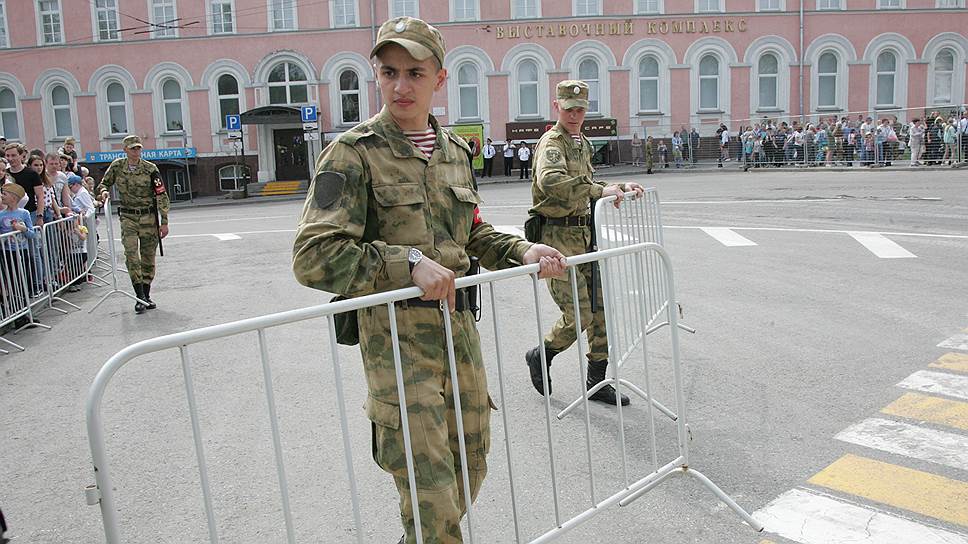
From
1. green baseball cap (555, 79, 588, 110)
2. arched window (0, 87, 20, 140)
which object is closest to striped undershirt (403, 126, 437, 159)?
green baseball cap (555, 79, 588, 110)

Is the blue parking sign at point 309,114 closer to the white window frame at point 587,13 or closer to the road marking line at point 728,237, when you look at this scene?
the white window frame at point 587,13

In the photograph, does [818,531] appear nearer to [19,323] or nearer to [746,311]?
[746,311]

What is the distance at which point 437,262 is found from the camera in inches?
117

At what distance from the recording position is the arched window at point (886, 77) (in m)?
38.4

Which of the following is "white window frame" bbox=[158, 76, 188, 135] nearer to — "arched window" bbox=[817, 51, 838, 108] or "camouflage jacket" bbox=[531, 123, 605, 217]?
"arched window" bbox=[817, 51, 838, 108]

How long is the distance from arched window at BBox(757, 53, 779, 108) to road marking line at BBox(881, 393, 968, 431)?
35.5 metres

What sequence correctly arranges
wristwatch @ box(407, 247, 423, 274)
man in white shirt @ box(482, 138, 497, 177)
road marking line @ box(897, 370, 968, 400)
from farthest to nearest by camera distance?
man in white shirt @ box(482, 138, 497, 177)
road marking line @ box(897, 370, 968, 400)
wristwatch @ box(407, 247, 423, 274)

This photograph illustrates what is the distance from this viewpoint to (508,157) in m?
35.5

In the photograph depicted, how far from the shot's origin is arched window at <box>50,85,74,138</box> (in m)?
37.9

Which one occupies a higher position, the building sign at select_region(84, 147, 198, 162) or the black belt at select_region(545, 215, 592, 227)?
the building sign at select_region(84, 147, 198, 162)

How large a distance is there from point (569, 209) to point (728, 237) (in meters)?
8.05

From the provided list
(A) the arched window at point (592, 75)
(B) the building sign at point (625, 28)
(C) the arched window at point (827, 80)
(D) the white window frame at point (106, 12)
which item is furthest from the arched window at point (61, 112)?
(C) the arched window at point (827, 80)

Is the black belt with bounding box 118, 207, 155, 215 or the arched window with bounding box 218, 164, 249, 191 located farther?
the arched window with bounding box 218, 164, 249, 191

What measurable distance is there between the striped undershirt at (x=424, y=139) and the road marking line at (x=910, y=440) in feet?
10.6
